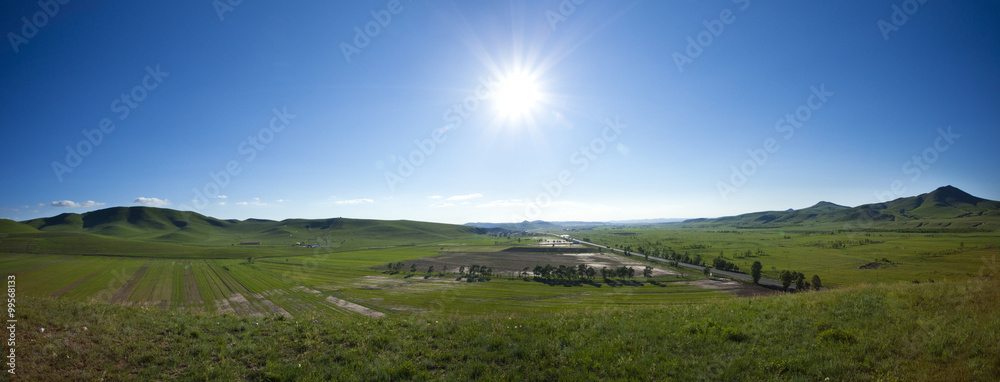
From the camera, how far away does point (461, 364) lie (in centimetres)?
990

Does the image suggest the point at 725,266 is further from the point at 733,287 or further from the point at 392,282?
the point at 392,282

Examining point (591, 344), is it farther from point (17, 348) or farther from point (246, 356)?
point (17, 348)

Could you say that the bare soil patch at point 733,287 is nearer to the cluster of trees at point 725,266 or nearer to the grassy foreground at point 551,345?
the cluster of trees at point 725,266

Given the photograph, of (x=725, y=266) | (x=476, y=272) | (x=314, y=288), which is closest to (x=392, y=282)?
(x=314, y=288)

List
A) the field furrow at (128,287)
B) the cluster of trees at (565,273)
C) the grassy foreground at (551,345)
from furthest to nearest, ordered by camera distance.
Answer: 1. the cluster of trees at (565,273)
2. the field furrow at (128,287)
3. the grassy foreground at (551,345)

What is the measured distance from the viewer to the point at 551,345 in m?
10.8

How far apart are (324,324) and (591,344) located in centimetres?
1137

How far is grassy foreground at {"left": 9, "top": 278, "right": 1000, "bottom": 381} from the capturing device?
8.65 metres

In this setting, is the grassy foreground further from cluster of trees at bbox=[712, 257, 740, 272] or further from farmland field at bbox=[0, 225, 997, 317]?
cluster of trees at bbox=[712, 257, 740, 272]

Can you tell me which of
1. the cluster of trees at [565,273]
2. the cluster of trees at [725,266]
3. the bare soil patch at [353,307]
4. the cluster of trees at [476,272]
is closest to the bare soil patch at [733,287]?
the cluster of trees at [725,266]

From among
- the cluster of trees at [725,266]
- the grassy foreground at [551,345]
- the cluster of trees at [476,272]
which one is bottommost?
the cluster of trees at [725,266]

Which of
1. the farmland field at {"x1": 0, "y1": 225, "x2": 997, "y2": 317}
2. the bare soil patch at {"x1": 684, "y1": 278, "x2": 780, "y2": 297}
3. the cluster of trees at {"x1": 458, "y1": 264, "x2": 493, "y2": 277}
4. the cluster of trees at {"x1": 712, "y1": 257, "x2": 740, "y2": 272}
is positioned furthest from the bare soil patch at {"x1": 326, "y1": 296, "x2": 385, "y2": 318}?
the cluster of trees at {"x1": 712, "y1": 257, "x2": 740, "y2": 272}

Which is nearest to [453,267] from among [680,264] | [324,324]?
[680,264]

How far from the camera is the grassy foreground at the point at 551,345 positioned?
28.4ft
